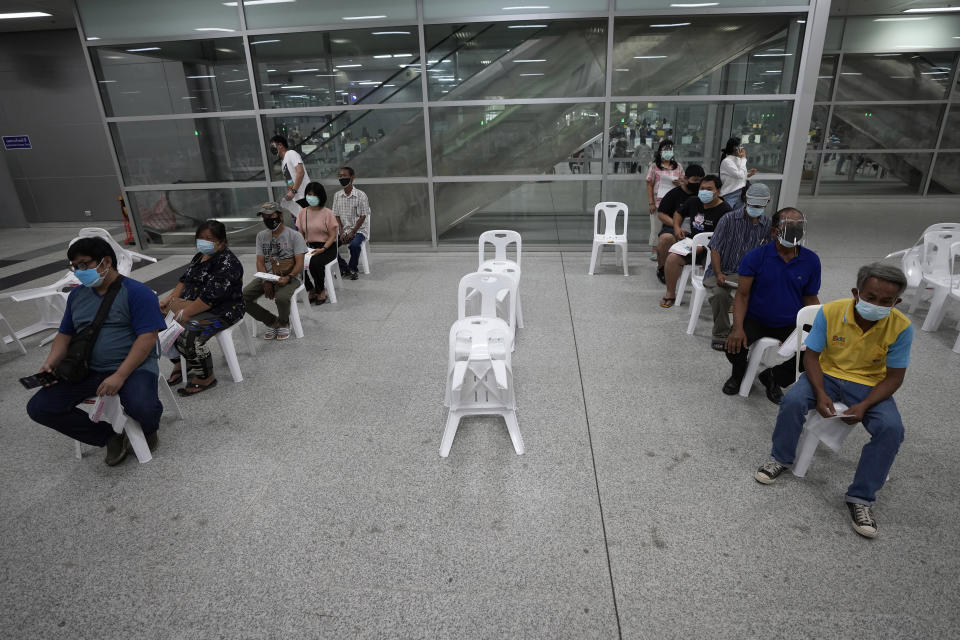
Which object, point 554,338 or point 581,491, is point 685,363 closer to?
point 554,338

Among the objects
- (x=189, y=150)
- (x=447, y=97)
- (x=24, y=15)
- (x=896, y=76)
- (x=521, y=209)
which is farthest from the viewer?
(x=896, y=76)

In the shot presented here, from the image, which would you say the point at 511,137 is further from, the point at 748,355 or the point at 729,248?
the point at 748,355

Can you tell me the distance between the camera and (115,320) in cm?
278

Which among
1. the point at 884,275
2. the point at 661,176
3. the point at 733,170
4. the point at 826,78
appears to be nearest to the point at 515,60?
the point at 661,176

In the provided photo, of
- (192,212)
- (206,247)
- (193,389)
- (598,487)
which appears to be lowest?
(598,487)

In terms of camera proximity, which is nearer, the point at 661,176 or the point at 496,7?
the point at 661,176

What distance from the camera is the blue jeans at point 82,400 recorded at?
2.71 m

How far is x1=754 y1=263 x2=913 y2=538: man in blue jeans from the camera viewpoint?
2.23 m

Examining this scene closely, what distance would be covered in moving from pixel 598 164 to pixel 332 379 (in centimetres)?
486

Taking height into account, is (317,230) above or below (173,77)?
below

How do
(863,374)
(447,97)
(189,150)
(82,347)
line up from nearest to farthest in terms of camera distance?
1. (863,374)
2. (82,347)
3. (447,97)
4. (189,150)

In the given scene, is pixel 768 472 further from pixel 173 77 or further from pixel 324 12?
pixel 173 77

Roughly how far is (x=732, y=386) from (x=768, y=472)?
0.96m

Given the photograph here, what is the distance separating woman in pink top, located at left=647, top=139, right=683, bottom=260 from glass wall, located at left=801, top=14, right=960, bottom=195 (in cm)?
689
